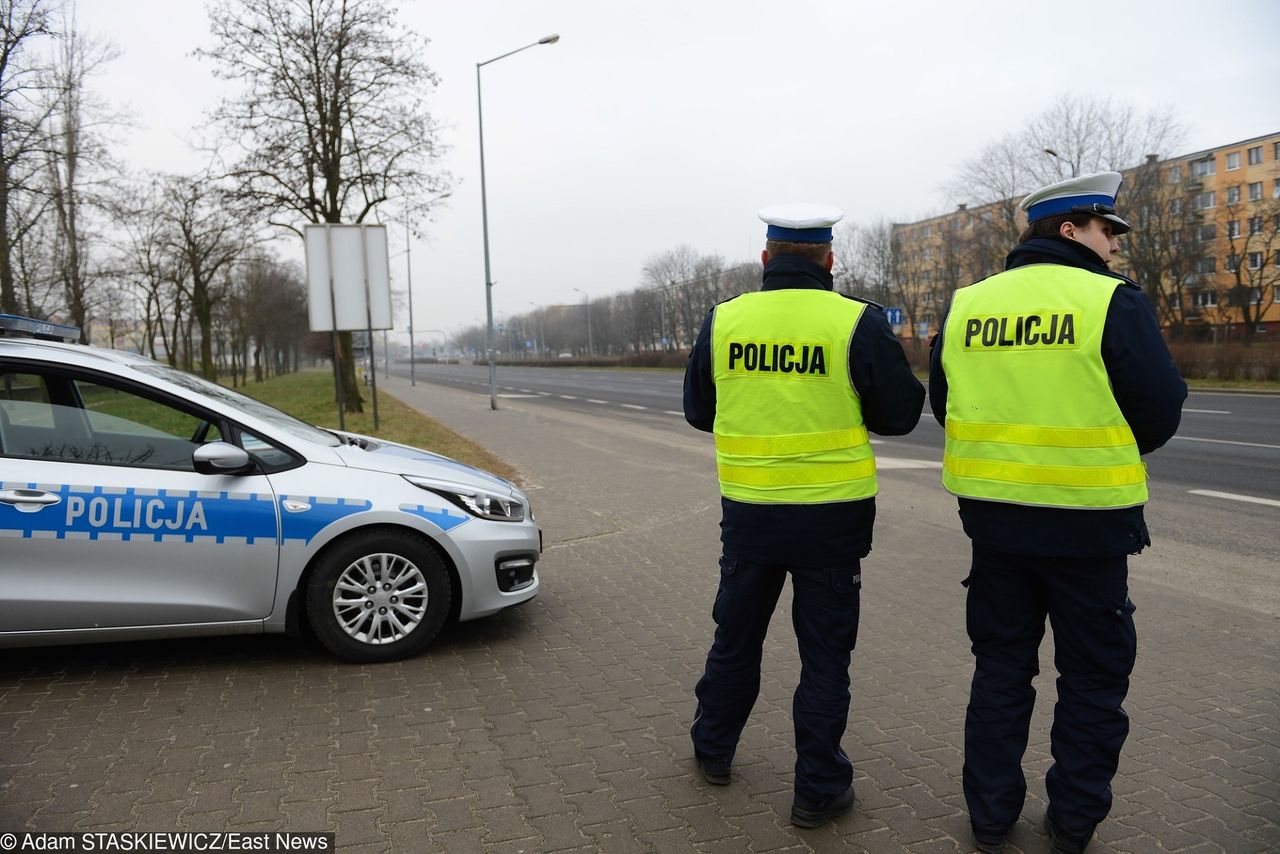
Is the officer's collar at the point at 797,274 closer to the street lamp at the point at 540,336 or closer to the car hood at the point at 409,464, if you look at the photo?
the car hood at the point at 409,464

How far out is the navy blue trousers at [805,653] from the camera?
2916 millimetres

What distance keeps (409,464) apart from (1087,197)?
11.2 feet

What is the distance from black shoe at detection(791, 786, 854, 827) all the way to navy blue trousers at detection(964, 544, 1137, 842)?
41 cm

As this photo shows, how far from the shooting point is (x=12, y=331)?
4.54 meters

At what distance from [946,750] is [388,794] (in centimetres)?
204

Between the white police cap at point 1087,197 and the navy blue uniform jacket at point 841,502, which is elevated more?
the white police cap at point 1087,197

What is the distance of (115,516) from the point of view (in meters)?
4.05

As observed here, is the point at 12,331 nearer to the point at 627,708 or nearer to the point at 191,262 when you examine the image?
the point at 627,708

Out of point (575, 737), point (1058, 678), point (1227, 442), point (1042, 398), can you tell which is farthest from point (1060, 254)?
point (1227, 442)

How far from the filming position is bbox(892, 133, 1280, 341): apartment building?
51656mm

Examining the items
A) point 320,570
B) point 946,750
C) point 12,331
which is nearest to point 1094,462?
point 946,750

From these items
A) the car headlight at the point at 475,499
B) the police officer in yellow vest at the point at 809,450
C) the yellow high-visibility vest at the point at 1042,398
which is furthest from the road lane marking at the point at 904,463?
the yellow high-visibility vest at the point at 1042,398

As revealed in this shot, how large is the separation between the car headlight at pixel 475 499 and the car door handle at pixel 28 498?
1.51m

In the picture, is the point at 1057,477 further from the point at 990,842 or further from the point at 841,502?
the point at 990,842
